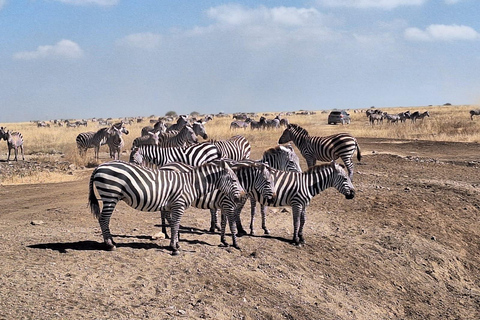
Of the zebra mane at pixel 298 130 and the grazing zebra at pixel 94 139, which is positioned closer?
the zebra mane at pixel 298 130

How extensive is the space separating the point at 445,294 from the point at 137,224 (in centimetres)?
578

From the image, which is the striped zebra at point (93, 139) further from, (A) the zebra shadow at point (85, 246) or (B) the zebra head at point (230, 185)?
(B) the zebra head at point (230, 185)

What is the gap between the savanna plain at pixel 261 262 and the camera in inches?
243

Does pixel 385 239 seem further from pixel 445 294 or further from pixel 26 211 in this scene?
pixel 26 211

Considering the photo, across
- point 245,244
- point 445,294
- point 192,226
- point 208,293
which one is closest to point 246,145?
point 192,226

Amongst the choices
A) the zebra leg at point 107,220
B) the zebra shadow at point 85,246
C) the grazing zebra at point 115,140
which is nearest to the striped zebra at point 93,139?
the grazing zebra at point 115,140

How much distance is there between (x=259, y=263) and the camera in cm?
782

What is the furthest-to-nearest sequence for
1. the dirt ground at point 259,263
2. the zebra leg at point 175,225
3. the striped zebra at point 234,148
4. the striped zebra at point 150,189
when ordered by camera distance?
the striped zebra at point 234,148 → the zebra leg at point 175,225 → the striped zebra at point 150,189 → the dirt ground at point 259,263

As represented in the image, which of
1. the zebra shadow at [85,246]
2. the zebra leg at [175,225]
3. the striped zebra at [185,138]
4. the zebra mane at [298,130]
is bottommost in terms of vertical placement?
the zebra shadow at [85,246]

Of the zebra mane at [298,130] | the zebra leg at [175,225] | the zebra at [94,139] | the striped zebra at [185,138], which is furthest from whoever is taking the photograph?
the zebra at [94,139]

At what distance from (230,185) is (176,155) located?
13.0 feet

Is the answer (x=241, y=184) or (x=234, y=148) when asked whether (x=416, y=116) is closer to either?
(x=234, y=148)

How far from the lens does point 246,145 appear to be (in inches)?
549

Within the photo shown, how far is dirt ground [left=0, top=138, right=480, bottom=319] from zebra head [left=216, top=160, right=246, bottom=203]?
2.95 feet
